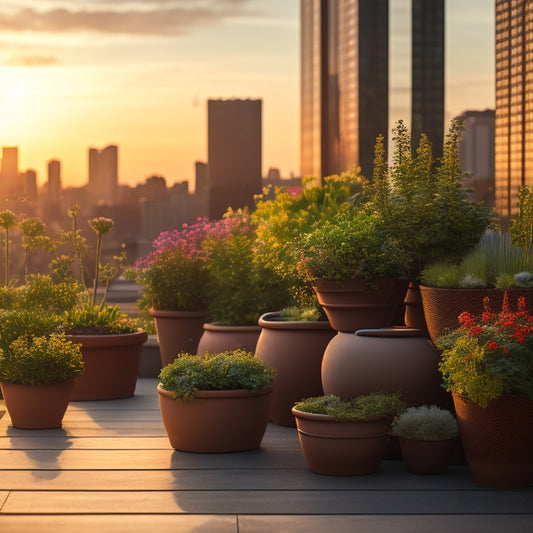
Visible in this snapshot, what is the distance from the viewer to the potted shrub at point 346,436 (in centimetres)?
368

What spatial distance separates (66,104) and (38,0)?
83 centimetres

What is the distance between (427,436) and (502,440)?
1.10ft

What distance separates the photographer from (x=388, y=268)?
164 inches

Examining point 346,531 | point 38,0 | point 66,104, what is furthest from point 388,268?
point 38,0

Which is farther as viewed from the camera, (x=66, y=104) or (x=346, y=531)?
(x=66, y=104)

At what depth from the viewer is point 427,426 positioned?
3.70 m

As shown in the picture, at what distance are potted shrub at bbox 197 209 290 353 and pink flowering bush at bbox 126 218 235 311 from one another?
0.43m

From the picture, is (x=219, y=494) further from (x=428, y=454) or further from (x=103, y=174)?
(x=103, y=174)

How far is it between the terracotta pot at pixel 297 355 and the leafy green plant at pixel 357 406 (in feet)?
2.51

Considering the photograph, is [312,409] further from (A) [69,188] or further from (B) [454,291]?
(A) [69,188]

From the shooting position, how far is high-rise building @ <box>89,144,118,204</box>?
7.13 meters

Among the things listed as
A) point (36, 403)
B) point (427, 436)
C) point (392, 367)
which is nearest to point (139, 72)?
point (36, 403)

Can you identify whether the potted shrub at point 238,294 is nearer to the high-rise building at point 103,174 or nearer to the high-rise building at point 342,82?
the high-rise building at point 103,174

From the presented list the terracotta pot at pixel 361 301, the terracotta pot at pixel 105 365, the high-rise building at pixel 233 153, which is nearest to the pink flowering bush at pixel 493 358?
the terracotta pot at pixel 361 301
